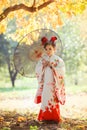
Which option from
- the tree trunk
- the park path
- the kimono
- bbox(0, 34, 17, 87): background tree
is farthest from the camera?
the tree trunk

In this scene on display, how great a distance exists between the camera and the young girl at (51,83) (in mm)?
6949

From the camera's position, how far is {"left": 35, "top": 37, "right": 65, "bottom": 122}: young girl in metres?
6.95

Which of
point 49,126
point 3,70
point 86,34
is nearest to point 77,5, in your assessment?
point 49,126

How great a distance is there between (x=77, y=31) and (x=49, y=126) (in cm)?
1418

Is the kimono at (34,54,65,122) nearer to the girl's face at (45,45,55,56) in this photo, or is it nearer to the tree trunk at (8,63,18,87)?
the girl's face at (45,45,55,56)

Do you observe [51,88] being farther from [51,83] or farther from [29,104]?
[29,104]

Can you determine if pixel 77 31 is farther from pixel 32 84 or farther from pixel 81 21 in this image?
pixel 32 84

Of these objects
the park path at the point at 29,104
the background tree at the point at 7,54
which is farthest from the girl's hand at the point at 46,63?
the background tree at the point at 7,54

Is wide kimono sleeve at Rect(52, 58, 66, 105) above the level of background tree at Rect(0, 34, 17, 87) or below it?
below

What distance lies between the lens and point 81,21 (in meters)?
19.1

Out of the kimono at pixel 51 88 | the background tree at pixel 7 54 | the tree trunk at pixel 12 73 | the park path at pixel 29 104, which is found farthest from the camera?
the tree trunk at pixel 12 73

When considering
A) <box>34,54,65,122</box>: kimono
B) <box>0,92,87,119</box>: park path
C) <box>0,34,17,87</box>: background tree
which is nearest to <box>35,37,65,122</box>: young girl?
<box>34,54,65,122</box>: kimono

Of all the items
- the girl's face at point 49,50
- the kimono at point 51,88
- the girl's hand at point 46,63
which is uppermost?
the girl's face at point 49,50

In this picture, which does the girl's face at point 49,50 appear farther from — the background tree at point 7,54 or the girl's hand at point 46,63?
the background tree at point 7,54
